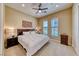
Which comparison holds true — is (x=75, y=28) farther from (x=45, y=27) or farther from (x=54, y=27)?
(x=45, y=27)

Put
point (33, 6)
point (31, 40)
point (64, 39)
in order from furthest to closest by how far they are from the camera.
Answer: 1. point (31, 40)
2. point (64, 39)
3. point (33, 6)

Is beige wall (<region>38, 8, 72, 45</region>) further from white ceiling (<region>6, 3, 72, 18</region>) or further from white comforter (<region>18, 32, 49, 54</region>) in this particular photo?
white comforter (<region>18, 32, 49, 54</region>)

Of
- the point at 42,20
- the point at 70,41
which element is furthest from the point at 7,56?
the point at 70,41

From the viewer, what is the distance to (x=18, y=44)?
75.5 inches

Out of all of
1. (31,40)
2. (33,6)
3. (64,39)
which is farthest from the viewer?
(31,40)

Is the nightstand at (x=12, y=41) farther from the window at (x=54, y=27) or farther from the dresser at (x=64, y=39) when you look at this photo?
the dresser at (x=64, y=39)

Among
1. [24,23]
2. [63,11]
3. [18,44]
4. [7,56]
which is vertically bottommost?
[7,56]

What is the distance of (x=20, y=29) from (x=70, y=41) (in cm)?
132

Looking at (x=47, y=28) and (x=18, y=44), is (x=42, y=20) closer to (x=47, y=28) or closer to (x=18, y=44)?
(x=47, y=28)

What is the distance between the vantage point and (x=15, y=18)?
167 centimetres

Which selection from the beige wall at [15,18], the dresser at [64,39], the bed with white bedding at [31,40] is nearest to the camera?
the beige wall at [15,18]

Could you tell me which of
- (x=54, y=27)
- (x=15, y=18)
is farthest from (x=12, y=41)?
(x=54, y=27)

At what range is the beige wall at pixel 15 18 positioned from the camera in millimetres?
1585

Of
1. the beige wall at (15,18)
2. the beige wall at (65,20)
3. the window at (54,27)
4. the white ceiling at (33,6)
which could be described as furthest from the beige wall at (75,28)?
the beige wall at (15,18)
